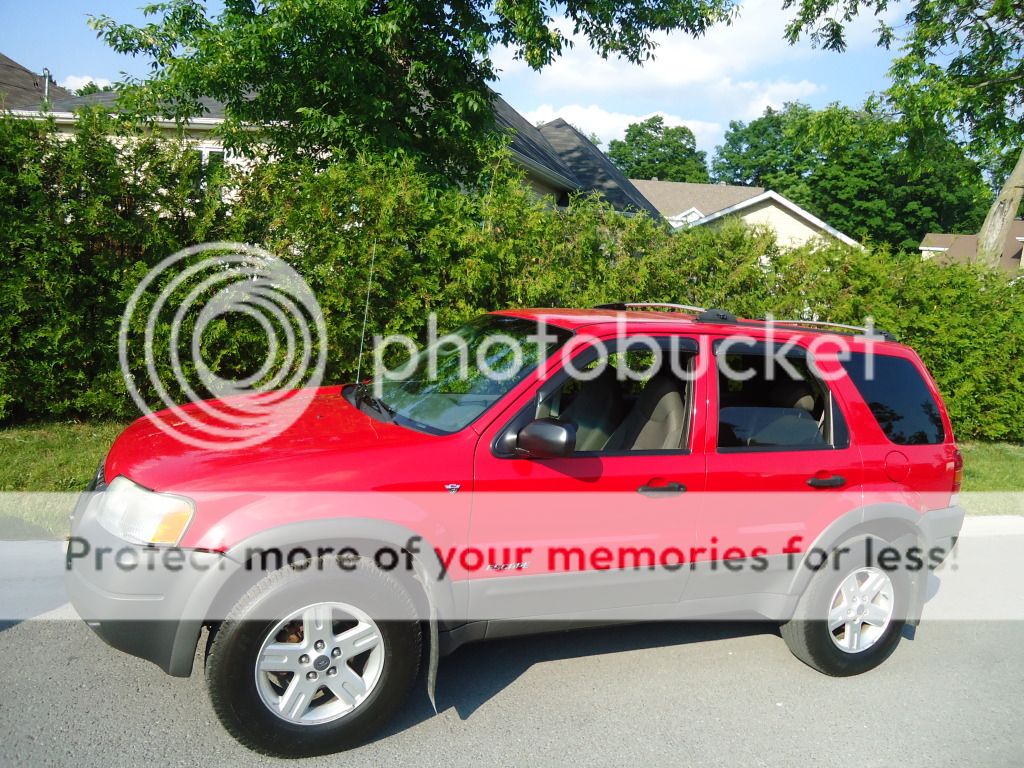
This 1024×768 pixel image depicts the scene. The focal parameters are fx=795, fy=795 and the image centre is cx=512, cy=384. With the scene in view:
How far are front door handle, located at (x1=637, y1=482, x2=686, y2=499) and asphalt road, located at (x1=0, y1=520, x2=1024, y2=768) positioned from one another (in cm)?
107

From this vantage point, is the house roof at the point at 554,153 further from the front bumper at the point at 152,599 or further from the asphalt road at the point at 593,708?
the front bumper at the point at 152,599

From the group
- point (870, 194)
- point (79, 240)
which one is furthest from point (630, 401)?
point (870, 194)

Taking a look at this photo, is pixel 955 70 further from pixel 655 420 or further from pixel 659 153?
pixel 659 153

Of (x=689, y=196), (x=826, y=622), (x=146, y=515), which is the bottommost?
(x=826, y=622)

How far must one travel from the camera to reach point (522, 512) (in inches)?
141

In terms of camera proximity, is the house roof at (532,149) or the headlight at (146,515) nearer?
the headlight at (146,515)

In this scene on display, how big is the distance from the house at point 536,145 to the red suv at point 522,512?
8.09m

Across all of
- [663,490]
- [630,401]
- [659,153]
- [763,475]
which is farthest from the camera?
[659,153]

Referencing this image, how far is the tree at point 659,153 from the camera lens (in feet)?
295

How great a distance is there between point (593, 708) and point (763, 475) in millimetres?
1442

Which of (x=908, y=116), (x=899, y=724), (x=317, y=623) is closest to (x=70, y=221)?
(x=317, y=623)

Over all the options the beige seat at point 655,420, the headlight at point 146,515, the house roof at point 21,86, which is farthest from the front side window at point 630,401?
the house roof at point 21,86

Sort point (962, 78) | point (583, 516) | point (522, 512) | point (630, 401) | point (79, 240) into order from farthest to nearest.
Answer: point (962, 78) < point (79, 240) < point (630, 401) < point (583, 516) < point (522, 512)

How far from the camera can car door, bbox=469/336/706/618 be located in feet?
11.7
